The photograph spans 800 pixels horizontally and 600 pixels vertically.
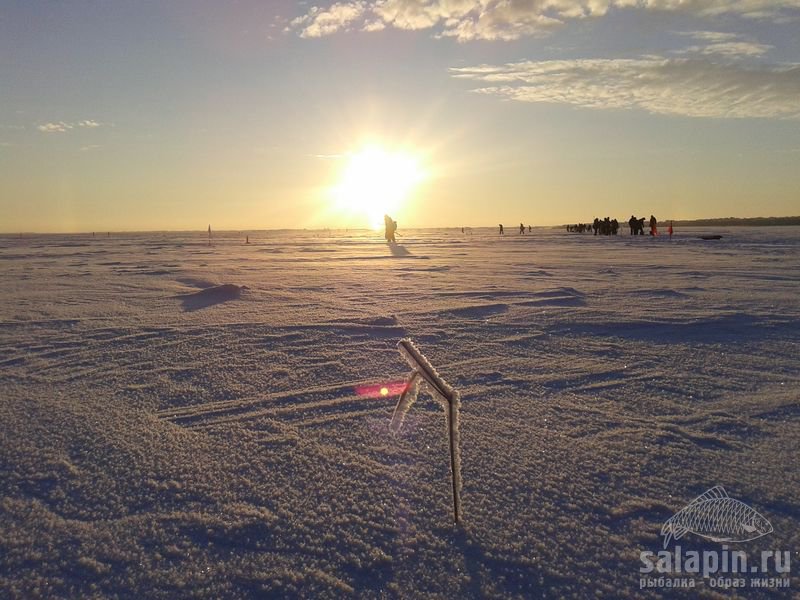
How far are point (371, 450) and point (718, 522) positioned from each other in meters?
1.49

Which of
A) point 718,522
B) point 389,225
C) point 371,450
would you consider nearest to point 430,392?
point 371,450

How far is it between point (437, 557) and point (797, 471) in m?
1.71

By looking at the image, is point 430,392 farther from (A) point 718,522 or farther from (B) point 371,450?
(A) point 718,522

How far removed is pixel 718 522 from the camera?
190 cm

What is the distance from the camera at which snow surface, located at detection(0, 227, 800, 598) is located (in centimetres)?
168

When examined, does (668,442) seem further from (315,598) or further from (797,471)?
(315,598)

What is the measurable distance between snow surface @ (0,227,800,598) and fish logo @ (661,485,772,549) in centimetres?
5

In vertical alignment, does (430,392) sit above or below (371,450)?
above

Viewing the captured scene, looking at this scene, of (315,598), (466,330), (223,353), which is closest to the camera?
(315,598)

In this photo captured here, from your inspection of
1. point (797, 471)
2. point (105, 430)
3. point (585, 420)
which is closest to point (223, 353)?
point (105, 430)

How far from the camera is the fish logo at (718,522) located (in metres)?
1.83

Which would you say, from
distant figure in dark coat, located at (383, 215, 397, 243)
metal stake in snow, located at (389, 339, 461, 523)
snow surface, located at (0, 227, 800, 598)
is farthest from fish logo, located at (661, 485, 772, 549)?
distant figure in dark coat, located at (383, 215, 397, 243)

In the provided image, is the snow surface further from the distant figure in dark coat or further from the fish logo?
the distant figure in dark coat

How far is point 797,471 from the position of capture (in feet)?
7.20
